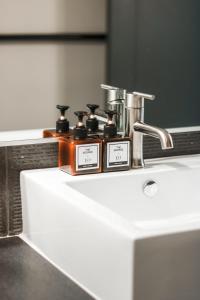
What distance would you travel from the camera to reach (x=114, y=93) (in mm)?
1251

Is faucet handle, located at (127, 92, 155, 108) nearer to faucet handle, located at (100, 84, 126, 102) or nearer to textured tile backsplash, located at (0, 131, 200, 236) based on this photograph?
faucet handle, located at (100, 84, 126, 102)

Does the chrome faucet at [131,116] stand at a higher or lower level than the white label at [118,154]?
higher

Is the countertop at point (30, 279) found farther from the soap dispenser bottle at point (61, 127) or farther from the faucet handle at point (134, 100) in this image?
the faucet handle at point (134, 100)

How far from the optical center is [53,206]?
1.06m

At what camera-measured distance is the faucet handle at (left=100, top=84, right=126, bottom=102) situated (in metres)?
1.24

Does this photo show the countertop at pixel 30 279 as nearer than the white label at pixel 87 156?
Yes

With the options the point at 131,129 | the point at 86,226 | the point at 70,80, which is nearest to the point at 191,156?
the point at 131,129

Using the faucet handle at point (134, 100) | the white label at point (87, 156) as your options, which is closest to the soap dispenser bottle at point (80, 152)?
the white label at point (87, 156)

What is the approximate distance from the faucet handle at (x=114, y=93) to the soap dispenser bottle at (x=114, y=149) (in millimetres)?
52

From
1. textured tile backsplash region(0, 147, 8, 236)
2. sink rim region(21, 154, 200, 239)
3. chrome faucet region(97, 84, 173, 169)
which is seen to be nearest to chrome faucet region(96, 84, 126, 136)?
chrome faucet region(97, 84, 173, 169)

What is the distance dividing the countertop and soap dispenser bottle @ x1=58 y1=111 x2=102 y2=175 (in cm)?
18

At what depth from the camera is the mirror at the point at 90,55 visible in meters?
1.20

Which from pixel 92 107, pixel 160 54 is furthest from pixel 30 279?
pixel 160 54

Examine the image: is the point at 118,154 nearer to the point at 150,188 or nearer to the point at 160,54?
the point at 150,188
